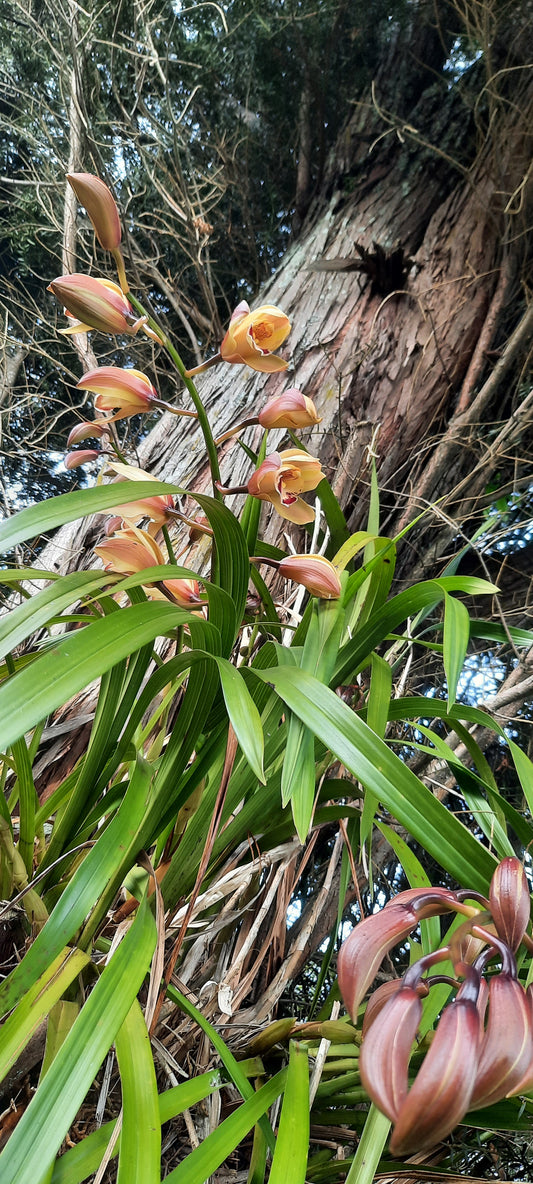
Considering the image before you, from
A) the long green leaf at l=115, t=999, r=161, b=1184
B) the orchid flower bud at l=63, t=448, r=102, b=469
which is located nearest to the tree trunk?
the orchid flower bud at l=63, t=448, r=102, b=469

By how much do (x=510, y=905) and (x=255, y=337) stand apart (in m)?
0.50

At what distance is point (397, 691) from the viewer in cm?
88

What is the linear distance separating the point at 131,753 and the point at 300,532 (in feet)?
1.97

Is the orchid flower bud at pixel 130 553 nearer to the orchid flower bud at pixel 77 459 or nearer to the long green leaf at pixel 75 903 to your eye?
the orchid flower bud at pixel 77 459

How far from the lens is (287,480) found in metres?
0.58

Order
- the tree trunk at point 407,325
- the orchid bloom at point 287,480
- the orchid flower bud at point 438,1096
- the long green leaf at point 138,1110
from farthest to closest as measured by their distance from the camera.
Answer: the tree trunk at point 407,325 < the orchid bloom at point 287,480 < the long green leaf at point 138,1110 < the orchid flower bud at point 438,1096

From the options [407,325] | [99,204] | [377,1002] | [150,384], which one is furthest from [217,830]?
[407,325]

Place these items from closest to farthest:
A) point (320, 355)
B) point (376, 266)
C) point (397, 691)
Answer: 1. point (397, 691)
2. point (320, 355)
3. point (376, 266)

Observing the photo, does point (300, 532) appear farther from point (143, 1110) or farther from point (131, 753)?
point (143, 1110)

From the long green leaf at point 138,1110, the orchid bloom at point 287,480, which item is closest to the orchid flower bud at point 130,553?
the orchid bloom at point 287,480

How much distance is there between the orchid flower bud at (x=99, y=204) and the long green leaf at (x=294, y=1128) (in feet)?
2.02

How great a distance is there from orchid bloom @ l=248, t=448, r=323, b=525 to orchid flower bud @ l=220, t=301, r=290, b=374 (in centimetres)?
8

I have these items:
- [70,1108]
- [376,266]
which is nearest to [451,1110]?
[70,1108]

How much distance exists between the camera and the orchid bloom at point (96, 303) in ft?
1.60
